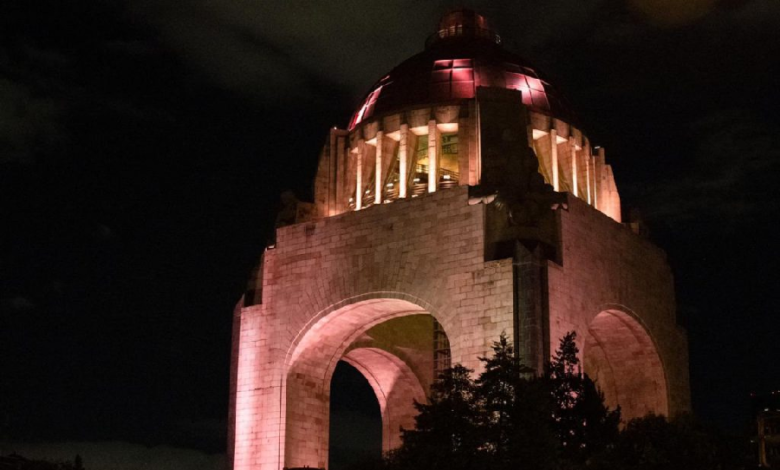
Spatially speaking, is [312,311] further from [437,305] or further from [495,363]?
[495,363]

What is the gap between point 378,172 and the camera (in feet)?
126

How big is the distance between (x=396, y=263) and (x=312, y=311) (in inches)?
117

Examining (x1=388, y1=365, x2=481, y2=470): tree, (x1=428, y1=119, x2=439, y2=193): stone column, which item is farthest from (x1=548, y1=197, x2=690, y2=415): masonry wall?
(x1=388, y1=365, x2=481, y2=470): tree

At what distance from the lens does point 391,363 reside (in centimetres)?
4369

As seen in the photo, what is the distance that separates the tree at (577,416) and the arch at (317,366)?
7073 millimetres

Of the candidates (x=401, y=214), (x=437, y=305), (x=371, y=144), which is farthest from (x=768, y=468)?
(x=371, y=144)

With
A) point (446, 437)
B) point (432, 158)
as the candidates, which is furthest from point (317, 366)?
point (446, 437)

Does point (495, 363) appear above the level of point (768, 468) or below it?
above

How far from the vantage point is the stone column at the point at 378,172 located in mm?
38062

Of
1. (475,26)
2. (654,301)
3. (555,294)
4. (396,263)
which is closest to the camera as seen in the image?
(555,294)

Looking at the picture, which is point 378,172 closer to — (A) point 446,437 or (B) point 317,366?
(B) point 317,366

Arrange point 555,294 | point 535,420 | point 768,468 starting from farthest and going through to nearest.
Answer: point 555,294 → point 768,468 → point 535,420

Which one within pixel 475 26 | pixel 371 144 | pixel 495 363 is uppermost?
pixel 475 26

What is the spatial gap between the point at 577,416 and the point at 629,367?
1154 cm
